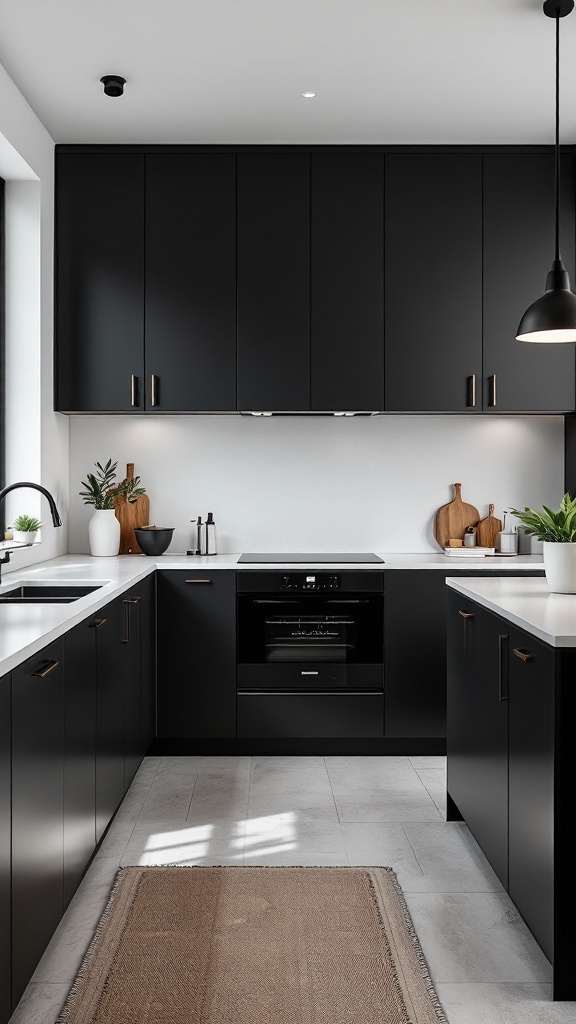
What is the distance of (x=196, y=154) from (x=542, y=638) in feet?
9.94

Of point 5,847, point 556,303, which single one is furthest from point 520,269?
point 5,847

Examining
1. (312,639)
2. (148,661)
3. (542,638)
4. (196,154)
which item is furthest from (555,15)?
(148,661)

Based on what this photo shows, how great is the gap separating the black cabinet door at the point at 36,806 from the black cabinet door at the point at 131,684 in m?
0.97

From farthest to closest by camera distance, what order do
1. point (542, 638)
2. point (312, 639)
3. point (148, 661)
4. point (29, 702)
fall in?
point (312, 639) < point (148, 661) < point (542, 638) < point (29, 702)

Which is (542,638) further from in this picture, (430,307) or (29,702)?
(430,307)

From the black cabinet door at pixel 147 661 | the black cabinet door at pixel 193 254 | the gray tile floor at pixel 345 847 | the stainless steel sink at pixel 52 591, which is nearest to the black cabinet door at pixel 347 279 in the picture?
the black cabinet door at pixel 193 254

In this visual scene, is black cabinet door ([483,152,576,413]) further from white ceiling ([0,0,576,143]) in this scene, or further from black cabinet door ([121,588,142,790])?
black cabinet door ([121,588,142,790])

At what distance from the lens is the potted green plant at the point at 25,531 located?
11.4ft

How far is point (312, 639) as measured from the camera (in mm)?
3934

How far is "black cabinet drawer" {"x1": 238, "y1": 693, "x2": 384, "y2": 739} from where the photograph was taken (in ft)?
12.8

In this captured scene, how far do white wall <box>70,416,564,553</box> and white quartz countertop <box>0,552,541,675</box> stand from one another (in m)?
0.24

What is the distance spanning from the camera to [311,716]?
3891 mm

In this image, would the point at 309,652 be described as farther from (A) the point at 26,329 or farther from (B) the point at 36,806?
(B) the point at 36,806

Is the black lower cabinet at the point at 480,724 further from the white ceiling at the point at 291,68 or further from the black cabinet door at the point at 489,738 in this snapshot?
the white ceiling at the point at 291,68
